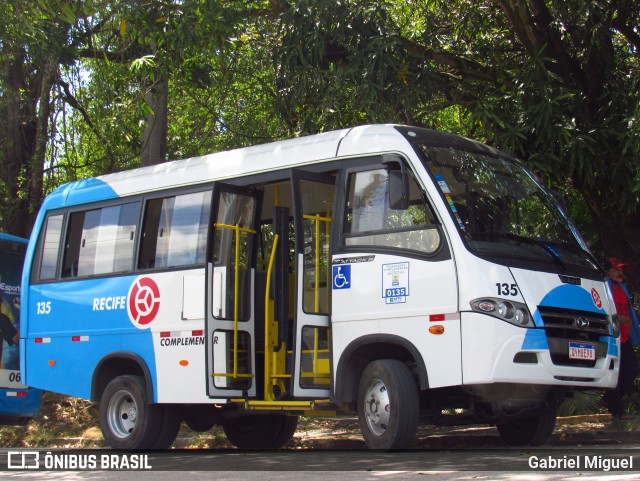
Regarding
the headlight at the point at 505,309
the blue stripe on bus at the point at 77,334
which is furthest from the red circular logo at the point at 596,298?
the blue stripe on bus at the point at 77,334

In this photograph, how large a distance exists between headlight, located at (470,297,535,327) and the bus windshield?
1.47 feet

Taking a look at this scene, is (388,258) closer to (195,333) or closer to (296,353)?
(296,353)

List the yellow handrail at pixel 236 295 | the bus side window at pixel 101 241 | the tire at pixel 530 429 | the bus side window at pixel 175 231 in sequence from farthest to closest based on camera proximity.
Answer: the bus side window at pixel 101 241
the bus side window at pixel 175 231
the yellow handrail at pixel 236 295
the tire at pixel 530 429

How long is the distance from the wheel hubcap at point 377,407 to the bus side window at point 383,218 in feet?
4.31

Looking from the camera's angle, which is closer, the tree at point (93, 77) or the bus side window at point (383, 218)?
the bus side window at point (383, 218)

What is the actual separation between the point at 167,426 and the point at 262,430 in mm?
1285

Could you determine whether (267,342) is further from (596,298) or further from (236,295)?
(596,298)

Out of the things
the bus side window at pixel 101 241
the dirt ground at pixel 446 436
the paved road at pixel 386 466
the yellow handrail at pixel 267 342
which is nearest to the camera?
the paved road at pixel 386 466

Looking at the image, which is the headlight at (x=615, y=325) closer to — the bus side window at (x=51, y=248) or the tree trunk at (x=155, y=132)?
the bus side window at (x=51, y=248)

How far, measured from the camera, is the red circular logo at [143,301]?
10938 millimetres

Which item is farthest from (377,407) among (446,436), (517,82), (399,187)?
(517,82)

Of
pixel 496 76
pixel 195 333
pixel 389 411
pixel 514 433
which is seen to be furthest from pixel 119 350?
pixel 496 76

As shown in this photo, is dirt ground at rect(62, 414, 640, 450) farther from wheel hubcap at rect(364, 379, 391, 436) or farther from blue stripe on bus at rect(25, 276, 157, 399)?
wheel hubcap at rect(364, 379, 391, 436)

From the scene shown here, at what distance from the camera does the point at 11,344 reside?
1392 cm
